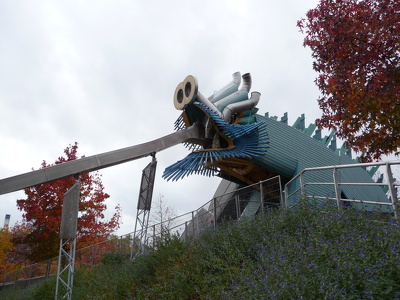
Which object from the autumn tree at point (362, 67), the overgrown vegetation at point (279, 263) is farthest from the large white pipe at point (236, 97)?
the overgrown vegetation at point (279, 263)

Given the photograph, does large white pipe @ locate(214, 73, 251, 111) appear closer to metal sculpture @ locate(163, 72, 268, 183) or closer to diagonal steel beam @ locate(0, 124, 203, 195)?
metal sculpture @ locate(163, 72, 268, 183)

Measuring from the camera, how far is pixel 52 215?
23.4 m

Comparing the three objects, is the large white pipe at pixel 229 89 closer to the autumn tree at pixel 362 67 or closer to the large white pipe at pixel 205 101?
the large white pipe at pixel 205 101

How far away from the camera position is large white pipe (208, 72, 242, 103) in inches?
806

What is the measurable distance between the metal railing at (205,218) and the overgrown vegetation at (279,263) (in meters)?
1.28

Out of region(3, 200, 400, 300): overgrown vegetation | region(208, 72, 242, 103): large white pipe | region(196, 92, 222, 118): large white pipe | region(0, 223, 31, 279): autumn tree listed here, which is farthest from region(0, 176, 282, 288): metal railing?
region(0, 223, 31, 279): autumn tree

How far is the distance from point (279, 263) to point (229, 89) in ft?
49.5

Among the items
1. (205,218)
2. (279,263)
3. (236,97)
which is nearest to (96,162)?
(205,218)

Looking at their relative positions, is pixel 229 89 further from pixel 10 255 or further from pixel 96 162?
pixel 10 255

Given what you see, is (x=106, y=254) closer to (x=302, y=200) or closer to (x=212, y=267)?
(x=212, y=267)

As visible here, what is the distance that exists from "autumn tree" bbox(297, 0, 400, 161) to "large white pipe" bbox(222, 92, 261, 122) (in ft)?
22.9

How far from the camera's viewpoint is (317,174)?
19.0m

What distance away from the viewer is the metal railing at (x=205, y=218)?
1252 centimetres

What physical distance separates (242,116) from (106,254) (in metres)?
8.80
